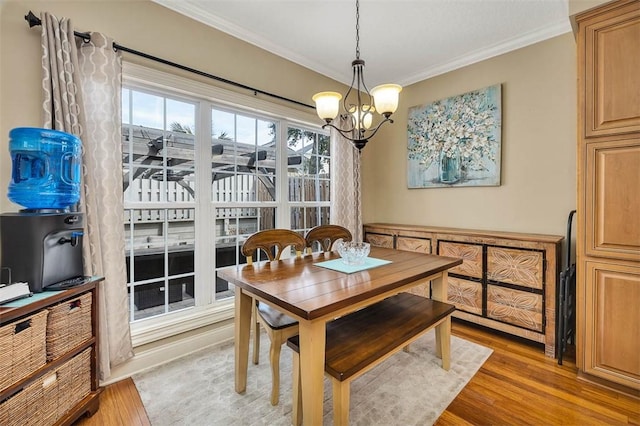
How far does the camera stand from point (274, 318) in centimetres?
179

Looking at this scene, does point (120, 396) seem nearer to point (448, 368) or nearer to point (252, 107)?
point (448, 368)

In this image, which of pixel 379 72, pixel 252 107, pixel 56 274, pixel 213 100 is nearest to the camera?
pixel 56 274

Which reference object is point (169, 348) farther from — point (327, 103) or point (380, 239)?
point (380, 239)

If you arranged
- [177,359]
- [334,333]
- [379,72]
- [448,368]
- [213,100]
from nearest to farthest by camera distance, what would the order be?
[334,333]
[448,368]
[177,359]
[213,100]
[379,72]

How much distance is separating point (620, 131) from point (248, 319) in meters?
2.60

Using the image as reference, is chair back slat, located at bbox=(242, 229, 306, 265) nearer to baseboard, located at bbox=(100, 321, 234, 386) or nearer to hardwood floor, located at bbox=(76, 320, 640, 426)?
baseboard, located at bbox=(100, 321, 234, 386)

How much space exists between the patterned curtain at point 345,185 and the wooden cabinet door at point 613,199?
212cm

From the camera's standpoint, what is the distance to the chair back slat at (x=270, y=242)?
194 centimetres

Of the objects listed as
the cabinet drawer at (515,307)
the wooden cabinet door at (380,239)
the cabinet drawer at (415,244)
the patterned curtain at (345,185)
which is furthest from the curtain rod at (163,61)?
the cabinet drawer at (515,307)

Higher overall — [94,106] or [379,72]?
[379,72]

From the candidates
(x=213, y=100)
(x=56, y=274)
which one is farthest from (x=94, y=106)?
(x=56, y=274)

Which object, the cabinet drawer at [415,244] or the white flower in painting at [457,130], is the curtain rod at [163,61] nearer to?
the white flower in painting at [457,130]

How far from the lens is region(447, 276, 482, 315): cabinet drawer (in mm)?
2699

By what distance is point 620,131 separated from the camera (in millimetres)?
1786
